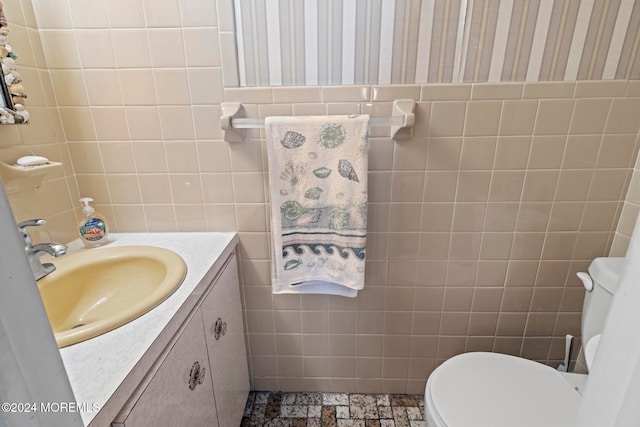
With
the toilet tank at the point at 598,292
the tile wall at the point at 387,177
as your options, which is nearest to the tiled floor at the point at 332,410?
the tile wall at the point at 387,177

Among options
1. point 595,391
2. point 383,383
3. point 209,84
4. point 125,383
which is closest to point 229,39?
point 209,84

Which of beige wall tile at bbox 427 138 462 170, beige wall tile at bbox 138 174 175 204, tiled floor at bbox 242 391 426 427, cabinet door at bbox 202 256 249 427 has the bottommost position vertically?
tiled floor at bbox 242 391 426 427

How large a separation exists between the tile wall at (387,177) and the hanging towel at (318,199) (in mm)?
103

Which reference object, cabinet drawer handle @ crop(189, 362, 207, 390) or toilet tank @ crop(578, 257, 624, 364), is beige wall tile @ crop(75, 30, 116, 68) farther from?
toilet tank @ crop(578, 257, 624, 364)

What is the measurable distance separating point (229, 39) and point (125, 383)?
96 cm

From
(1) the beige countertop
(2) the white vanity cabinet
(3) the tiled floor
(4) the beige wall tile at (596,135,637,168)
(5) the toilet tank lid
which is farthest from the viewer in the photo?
(3) the tiled floor

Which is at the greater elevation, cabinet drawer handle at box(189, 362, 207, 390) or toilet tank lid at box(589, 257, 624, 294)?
toilet tank lid at box(589, 257, 624, 294)

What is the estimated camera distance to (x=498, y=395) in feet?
2.80

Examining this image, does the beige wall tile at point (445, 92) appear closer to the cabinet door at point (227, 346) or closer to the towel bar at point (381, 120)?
the towel bar at point (381, 120)

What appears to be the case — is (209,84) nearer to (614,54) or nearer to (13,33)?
(13,33)

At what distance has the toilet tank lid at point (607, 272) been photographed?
35.4 inches

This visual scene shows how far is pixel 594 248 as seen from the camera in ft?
3.64

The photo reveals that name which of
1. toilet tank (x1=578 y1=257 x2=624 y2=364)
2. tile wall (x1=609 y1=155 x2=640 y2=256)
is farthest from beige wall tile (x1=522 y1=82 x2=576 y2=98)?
toilet tank (x1=578 y1=257 x2=624 y2=364)

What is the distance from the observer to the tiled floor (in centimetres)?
122
